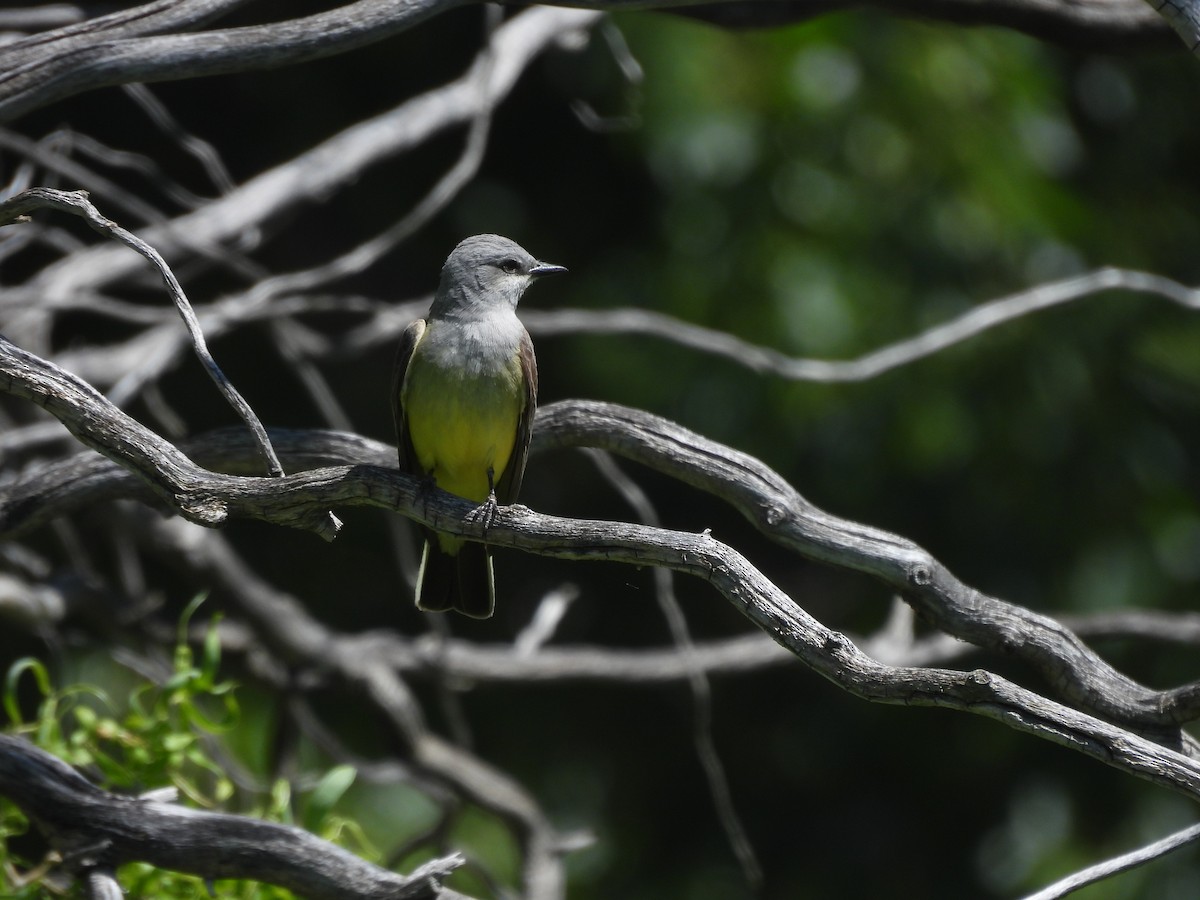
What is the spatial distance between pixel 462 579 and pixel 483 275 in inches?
40.9

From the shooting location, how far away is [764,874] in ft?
26.5

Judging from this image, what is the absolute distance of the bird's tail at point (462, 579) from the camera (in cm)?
462

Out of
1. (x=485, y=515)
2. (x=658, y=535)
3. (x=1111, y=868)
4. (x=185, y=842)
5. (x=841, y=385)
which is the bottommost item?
(x=841, y=385)

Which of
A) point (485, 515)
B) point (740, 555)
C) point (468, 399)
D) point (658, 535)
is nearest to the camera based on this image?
point (740, 555)

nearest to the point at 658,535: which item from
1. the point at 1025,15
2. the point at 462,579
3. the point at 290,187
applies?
the point at 462,579

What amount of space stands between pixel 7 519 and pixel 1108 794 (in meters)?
5.66

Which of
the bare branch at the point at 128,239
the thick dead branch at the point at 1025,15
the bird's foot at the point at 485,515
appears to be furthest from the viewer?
the thick dead branch at the point at 1025,15

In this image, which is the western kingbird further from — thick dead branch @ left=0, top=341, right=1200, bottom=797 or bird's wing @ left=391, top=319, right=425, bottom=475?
thick dead branch @ left=0, top=341, right=1200, bottom=797

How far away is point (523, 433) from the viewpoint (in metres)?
4.16

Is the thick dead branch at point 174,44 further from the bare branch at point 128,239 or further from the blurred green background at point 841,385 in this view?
the blurred green background at point 841,385

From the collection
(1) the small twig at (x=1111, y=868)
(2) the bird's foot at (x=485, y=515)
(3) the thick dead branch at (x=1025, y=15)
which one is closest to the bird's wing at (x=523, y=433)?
(2) the bird's foot at (x=485, y=515)

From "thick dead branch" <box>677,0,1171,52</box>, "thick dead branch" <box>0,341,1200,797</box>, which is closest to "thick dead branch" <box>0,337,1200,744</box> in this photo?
"thick dead branch" <box>0,341,1200,797</box>

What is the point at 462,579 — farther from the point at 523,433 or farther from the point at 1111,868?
the point at 1111,868

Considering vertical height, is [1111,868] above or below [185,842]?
above
